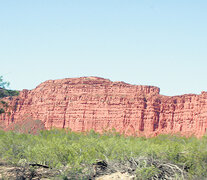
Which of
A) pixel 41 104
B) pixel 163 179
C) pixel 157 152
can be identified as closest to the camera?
pixel 163 179

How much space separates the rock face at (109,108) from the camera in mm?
91875

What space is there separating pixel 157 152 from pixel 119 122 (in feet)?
240

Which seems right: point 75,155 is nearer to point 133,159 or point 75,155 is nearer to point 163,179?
point 133,159

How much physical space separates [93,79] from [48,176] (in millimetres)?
99292

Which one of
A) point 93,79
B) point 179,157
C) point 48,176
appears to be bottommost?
Result: point 48,176

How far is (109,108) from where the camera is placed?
103 metres

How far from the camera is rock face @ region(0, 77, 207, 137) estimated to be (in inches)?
3617

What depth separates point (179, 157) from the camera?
24.5 metres

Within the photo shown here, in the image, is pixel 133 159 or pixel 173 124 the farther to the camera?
pixel 173 124

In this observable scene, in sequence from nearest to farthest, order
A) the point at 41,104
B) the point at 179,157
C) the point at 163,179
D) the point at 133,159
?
the point at 163,179
the point at 133,159
the point at 179,157
the point at 41,104

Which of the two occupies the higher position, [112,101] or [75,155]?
[112,101]

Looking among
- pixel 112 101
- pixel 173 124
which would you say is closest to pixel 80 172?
pixel 173 124

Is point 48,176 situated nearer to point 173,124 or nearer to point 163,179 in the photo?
point 163,179

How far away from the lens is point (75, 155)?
25000 mm
